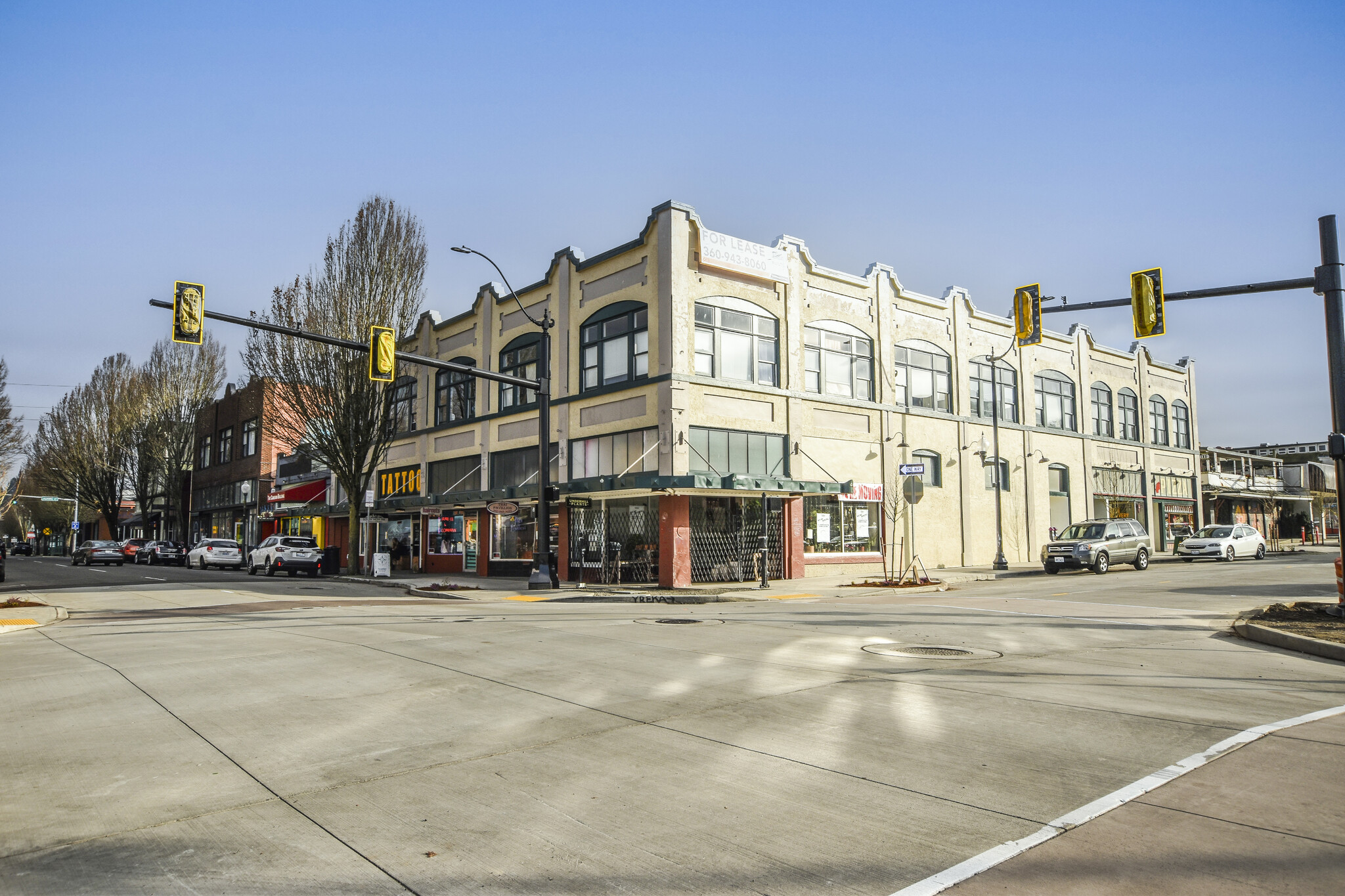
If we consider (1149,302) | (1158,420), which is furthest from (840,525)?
(1158,420)

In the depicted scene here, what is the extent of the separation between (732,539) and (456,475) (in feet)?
48.4

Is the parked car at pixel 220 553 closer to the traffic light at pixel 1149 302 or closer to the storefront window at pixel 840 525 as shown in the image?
the storefront window at pixel 840 525

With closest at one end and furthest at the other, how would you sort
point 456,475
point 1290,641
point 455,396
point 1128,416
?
point 1290,641 → point 456,475 → point 455,396 → point 1128,416

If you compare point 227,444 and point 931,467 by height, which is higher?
point 227,444

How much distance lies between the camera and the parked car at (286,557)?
37250mm

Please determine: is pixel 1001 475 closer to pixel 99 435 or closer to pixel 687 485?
pixel 687 485

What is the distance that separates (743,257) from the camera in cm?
2892

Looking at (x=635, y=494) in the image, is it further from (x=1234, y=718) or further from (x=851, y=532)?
(x=1234, y=718)

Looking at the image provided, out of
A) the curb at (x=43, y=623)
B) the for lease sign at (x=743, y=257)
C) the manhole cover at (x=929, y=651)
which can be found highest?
the for lease sign at (x=743, y=257)

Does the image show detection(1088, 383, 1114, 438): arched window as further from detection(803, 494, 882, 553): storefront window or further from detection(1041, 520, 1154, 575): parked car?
detection(803, 494, 882, 553): storefront window

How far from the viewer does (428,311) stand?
40.0m

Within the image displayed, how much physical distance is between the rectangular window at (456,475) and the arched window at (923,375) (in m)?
16.7

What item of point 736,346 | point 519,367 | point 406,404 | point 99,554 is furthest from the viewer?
point 99,554

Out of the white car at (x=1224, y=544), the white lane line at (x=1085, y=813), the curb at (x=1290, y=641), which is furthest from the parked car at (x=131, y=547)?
the white lane line at (x=1085, y=813)
